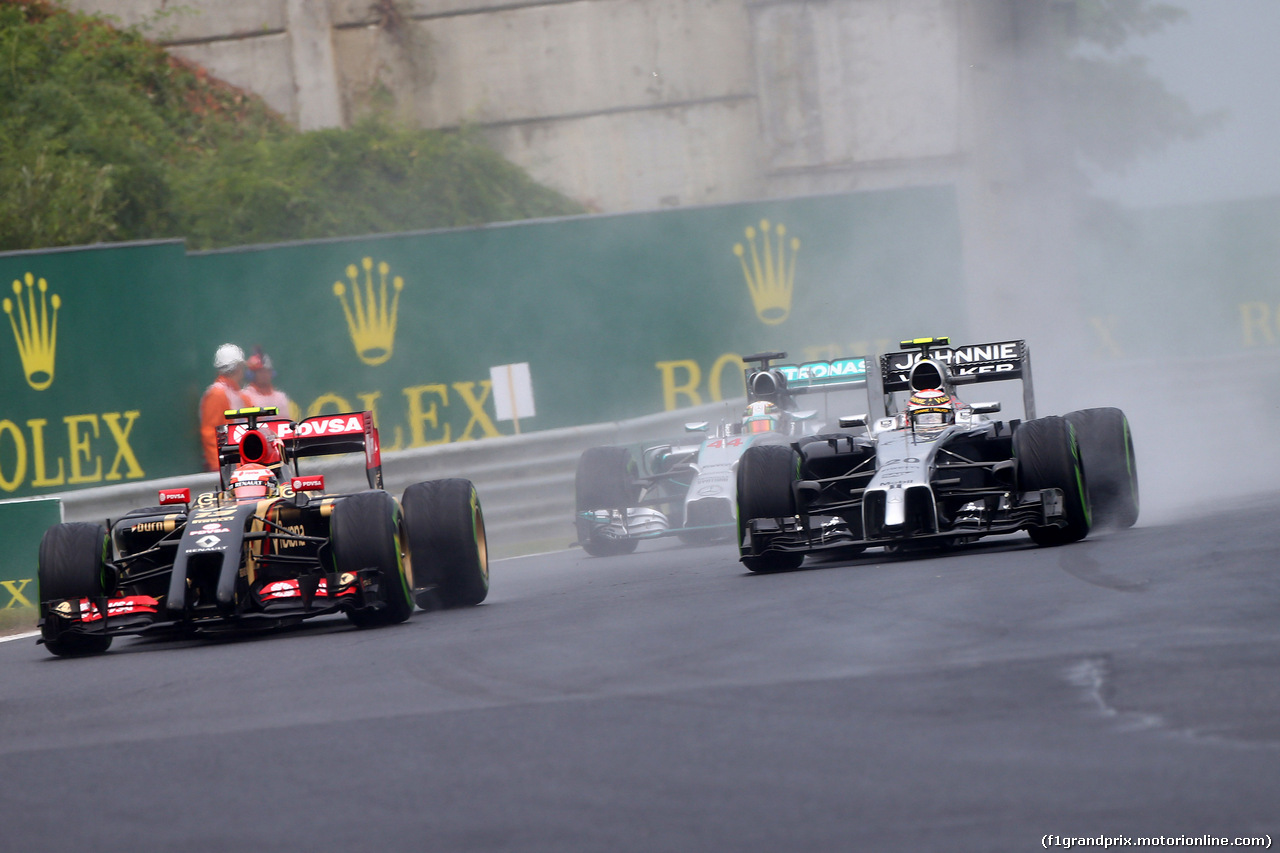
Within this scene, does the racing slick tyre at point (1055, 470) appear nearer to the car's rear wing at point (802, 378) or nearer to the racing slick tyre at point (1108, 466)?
the racing slick tyre at point (1108, 466)

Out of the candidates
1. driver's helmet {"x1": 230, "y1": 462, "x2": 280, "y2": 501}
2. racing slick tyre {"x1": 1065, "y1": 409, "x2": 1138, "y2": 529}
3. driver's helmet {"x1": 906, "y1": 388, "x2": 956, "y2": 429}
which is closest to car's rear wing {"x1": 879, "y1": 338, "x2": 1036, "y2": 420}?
driver's helmet {"x1": 906, "y1": 388, "x2": 956, "y2": 429}

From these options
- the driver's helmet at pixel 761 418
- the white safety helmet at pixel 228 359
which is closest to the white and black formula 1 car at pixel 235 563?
the white safety helmet at pixel 228 359

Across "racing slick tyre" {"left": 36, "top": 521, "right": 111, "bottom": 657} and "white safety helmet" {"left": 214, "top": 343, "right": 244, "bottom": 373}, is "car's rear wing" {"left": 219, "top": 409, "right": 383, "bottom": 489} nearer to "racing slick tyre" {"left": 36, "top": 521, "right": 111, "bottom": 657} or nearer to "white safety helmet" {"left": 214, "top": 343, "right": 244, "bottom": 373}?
"racing slick tyre" {"left": 36, "top": 521, "right": 111, "bottom": 657}

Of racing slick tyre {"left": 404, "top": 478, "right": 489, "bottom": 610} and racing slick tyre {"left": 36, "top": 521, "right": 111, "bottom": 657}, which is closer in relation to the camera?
racing slick tyre {"left": 36, "top": 521, "right": 111, "bottom": 657}

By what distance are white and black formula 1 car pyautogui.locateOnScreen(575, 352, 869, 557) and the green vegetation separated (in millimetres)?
9278

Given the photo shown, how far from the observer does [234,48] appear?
2731cm

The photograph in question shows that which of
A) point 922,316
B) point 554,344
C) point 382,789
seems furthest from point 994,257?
point 382,789

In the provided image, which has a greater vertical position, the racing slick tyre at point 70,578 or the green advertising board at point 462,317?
the green advertising board at point 462,317

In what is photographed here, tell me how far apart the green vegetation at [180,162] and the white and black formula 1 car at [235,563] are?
11.4m

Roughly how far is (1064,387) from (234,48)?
46.8 feet

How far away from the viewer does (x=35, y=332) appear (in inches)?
601

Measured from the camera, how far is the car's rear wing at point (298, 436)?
1061 centimetres

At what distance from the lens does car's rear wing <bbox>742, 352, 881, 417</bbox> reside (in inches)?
582

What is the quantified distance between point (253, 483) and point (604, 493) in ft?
16.0
